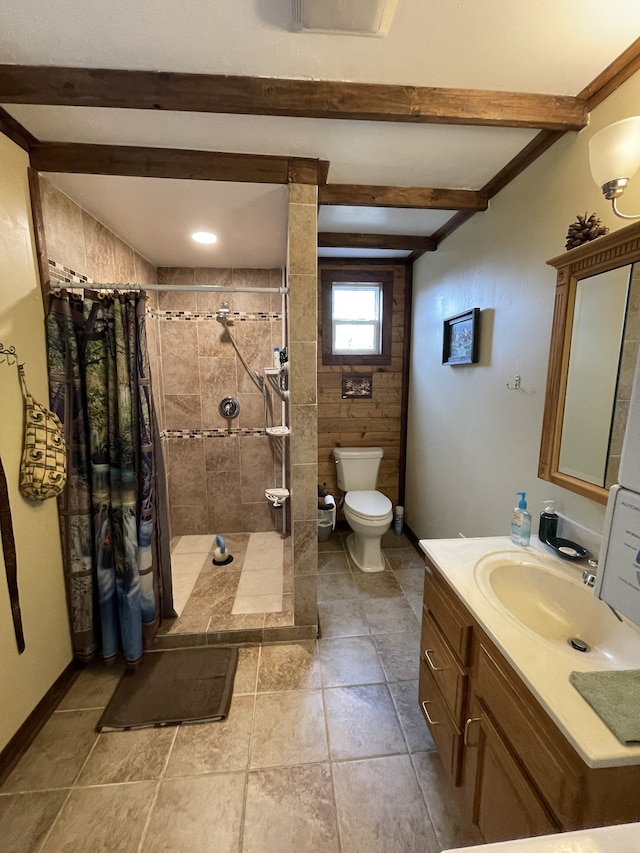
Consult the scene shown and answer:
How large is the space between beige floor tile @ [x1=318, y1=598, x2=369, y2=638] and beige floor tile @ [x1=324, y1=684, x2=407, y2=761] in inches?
13.8

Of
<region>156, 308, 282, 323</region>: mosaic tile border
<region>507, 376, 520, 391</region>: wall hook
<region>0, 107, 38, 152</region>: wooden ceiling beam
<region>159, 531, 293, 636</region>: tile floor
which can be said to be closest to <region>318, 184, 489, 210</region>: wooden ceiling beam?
<region>507, 376, 520, 391</region>: wall hook

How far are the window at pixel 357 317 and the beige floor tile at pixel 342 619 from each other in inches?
74.3

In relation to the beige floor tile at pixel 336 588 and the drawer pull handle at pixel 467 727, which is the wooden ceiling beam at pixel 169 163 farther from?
the beige floor tile at pixel 336 588

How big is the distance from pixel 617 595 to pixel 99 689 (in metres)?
2.11

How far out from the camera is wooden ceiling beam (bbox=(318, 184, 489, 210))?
1.86 metres

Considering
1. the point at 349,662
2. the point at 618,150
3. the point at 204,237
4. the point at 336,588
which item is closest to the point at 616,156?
the point at 618,150

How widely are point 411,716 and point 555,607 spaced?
860 mm

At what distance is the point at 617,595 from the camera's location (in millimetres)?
679

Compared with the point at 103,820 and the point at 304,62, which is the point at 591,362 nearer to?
the point at 304,62

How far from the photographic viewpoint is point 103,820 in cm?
116

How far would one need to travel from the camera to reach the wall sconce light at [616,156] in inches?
39.7

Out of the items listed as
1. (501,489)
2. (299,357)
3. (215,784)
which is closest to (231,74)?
(299,357)

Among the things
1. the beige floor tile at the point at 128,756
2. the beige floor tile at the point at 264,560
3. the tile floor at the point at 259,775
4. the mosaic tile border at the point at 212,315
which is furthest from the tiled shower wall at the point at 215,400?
the beige floor tile at the point at 128,756

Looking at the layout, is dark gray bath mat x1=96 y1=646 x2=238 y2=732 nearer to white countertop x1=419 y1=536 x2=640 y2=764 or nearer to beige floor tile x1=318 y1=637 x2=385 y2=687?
beige floor tile x1=318 y1=637 x2=385 y2=687
